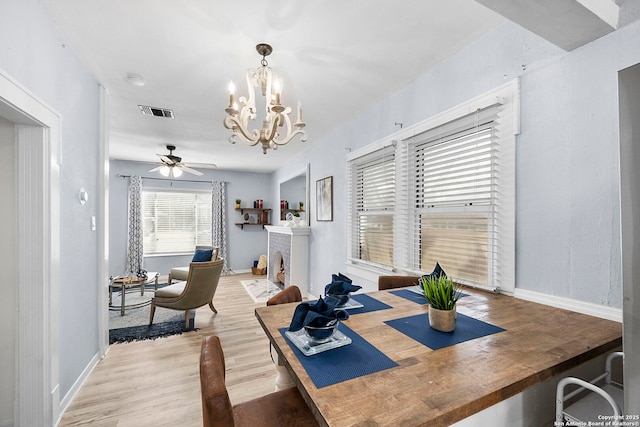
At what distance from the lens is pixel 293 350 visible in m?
1.02

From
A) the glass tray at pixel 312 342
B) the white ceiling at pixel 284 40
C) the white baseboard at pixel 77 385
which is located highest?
the white ceiling at pixel 284 40

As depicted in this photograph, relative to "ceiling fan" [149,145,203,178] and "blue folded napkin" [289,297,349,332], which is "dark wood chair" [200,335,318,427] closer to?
"blue folded napkin" [289,297,349,332]

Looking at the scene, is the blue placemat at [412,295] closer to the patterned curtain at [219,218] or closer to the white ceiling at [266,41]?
the white ceiling at [266,41]

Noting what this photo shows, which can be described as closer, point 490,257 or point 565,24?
point 565,24

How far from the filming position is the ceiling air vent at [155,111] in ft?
10.1

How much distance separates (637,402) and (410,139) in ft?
7.03

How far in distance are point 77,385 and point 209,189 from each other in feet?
16.2

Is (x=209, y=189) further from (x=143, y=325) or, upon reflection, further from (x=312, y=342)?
(x=312, y=342)

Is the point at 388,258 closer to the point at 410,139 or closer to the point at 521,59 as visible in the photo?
the point at 410,139

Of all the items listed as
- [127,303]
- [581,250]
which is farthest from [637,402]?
[127,303]

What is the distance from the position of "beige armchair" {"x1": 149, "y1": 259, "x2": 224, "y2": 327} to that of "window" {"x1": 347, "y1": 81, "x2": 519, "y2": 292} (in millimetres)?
1891

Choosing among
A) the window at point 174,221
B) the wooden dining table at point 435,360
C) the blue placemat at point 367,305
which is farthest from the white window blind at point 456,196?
the window at point 174,221

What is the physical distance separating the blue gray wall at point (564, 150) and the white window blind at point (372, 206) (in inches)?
39.9

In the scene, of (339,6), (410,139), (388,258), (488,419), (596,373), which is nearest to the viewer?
(488,419)
